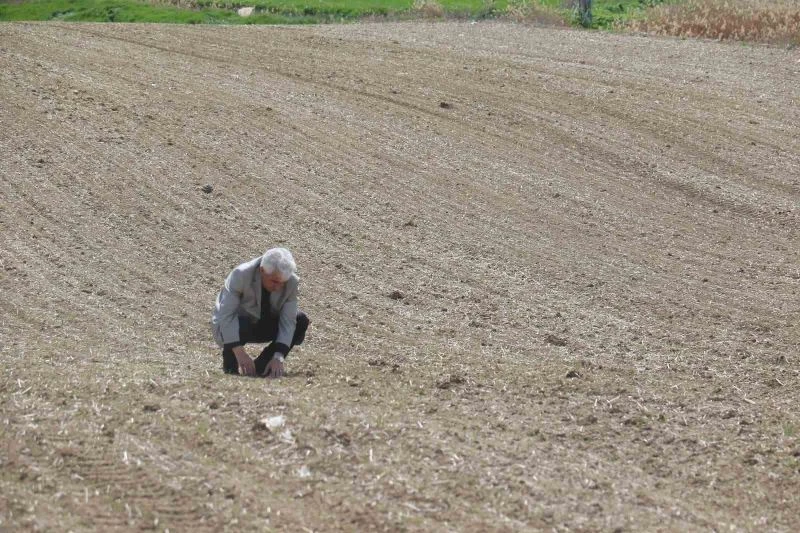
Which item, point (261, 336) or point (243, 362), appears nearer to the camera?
point (243, 362)

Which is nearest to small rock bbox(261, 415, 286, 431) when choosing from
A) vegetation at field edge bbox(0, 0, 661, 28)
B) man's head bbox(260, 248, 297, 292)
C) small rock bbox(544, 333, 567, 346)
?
man's head bbox(260, 248, 297, 292)

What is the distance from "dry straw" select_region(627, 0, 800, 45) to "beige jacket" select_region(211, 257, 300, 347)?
1562cm

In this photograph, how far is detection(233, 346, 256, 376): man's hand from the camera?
897cm

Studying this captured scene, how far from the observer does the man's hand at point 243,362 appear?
8.97m

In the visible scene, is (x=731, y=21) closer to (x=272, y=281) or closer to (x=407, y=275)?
(x=407, y=275)

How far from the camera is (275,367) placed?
902 cm

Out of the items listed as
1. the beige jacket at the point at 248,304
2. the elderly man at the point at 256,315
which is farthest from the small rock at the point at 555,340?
the beige jacket at the point at 248,304

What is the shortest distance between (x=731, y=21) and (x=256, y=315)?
54.0 feet

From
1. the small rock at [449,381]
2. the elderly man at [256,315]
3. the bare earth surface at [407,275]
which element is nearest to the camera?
the bare earth surface at [407,275]

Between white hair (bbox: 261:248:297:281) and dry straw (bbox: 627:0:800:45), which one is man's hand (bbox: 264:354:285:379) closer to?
white hair (bbox: 261:248:297:281)

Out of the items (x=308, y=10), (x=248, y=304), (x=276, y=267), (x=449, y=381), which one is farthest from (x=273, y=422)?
(x=308, y=10)

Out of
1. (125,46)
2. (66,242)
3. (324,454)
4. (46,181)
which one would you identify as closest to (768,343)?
(324,454)

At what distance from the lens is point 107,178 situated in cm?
1505

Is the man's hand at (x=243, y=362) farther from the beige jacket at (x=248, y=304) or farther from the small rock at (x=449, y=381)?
the small rock at (x=449, y=381)
